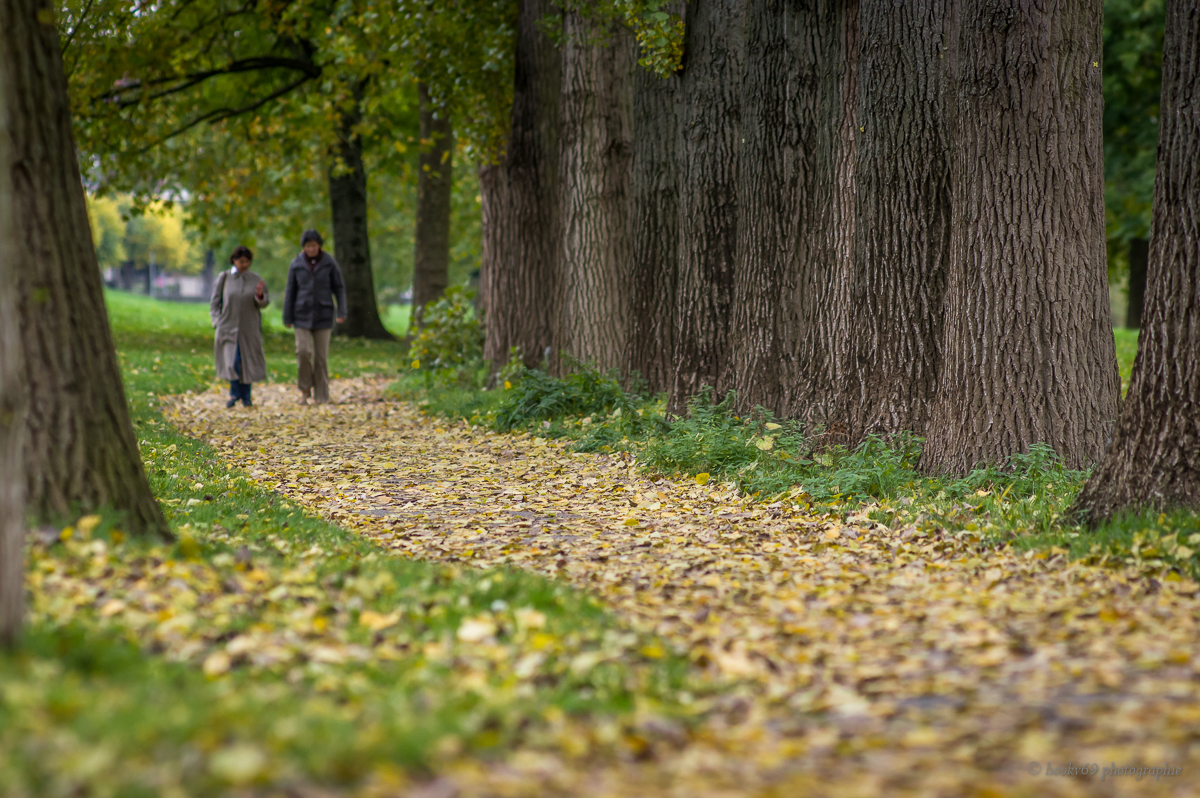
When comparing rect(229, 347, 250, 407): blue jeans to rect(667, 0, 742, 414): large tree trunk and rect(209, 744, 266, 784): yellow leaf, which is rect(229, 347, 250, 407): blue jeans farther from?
rect(209, 744, 266, 784): yellow leaf

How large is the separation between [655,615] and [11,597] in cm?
259

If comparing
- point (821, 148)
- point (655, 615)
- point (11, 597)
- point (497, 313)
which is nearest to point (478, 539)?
point (655, 615)

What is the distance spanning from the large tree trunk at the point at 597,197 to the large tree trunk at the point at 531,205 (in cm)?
108

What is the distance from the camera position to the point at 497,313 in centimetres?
1337

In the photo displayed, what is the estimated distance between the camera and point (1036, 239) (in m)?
6.64

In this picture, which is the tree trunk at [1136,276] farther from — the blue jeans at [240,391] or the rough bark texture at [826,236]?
the blue jeans at [240,391]

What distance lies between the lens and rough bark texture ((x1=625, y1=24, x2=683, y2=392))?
10742 mm

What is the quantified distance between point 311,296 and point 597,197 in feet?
12.8

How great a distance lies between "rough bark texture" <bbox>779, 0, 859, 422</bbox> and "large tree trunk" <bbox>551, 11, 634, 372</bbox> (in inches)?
121

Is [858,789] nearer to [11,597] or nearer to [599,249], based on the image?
[11,597]

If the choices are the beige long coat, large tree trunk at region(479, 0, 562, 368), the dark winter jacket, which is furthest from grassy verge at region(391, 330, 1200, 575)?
the beige long coat

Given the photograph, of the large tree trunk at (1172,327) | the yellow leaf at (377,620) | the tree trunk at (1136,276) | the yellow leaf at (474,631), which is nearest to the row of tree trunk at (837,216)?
the large tree trunk at (1172,327)

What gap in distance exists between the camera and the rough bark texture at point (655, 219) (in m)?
10.7

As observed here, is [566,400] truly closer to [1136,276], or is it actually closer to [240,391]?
[240,391]
